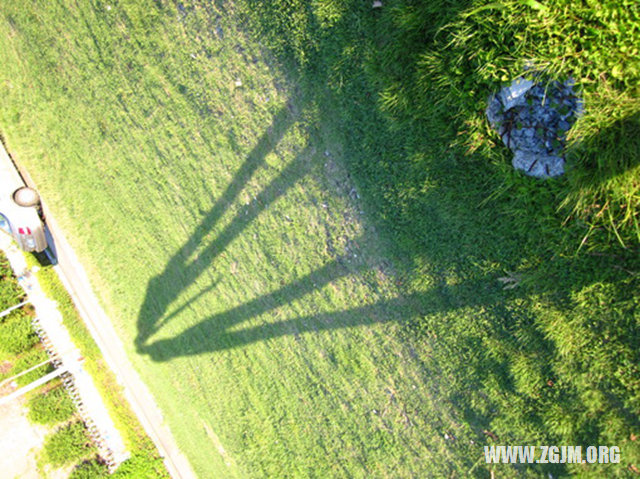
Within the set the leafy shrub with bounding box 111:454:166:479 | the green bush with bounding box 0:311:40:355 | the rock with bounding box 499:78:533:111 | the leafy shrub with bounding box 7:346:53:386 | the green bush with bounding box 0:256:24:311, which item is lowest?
the leafy shrub with bounding box 111:454:166:479

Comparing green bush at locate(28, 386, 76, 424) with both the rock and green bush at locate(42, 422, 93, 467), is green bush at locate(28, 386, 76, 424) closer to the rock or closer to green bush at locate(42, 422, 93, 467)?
green bush at locate(42, 422, 93, 467)

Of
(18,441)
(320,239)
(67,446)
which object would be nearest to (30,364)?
(18,441)

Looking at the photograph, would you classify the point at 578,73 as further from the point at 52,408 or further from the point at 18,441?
the point at 18,441

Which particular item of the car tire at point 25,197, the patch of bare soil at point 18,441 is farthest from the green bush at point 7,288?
the patch of bare soil at point 18,441

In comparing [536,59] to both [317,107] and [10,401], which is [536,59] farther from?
[10,401]

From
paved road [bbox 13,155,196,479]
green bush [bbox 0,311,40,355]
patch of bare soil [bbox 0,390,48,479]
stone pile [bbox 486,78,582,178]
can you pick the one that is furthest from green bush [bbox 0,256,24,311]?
stone pile [bbox 486,78,582,178]

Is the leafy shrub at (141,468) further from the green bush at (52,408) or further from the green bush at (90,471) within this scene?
the green bush at (52,408)
